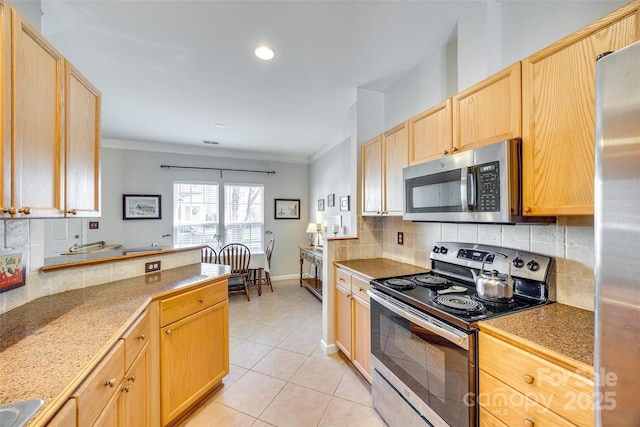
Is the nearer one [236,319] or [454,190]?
[454,190]

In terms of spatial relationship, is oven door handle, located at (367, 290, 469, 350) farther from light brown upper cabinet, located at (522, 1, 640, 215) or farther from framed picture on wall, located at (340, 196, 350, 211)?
framed picture on wall, located at (340, 196, 350, 211)

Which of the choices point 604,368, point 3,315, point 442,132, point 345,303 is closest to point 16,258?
point 3,315

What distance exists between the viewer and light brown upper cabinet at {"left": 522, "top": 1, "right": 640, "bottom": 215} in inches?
38.1

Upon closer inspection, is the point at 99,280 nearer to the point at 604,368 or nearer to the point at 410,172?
the point at 410,172

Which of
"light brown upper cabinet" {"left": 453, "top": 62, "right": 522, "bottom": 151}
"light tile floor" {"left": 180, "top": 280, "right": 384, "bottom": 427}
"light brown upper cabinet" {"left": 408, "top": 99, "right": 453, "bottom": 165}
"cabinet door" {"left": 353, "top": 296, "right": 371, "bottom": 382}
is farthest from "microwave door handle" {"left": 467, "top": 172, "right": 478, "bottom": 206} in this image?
"light tile floor" {"left": 180, "top": 280, "right": 384, "bottom": 427}

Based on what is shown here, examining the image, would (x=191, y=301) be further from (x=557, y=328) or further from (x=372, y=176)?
(x=557, y=328)

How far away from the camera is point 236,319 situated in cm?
337

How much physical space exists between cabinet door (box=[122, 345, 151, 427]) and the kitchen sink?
53 centimetres

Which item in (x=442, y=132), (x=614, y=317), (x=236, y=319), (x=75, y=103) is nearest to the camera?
(x=614, y=317)

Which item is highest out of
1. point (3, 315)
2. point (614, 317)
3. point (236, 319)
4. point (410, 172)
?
point (410, 172)

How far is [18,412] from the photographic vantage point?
24.4 inches

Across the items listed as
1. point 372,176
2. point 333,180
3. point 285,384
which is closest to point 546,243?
point 372,176

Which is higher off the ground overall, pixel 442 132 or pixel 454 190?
pixel 442 132

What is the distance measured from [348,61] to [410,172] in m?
1.12
